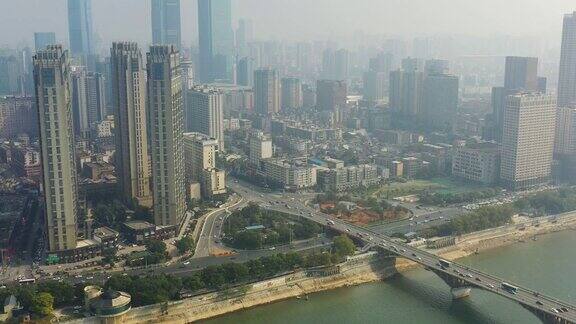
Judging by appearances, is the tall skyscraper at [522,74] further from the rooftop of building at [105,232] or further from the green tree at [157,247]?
the rooftop of building at [105,232]

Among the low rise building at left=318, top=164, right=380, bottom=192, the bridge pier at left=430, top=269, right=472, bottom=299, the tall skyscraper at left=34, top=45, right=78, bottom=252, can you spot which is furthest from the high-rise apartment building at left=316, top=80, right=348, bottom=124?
the bridge pier at left=430, top=269, right=472, bottom=299

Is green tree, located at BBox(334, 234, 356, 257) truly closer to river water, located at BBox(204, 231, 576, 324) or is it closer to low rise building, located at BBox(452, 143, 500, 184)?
river water, located at BBox(204, 231, 576, 324)

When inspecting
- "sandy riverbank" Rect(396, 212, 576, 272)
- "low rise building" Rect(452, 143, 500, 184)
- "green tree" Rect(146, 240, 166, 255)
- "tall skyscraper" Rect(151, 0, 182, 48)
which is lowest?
"sandy riverbank" Rect(396, 212, 576, 272)

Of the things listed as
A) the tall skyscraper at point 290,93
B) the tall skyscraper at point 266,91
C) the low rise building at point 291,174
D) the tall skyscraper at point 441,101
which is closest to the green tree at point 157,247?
the low rise building at point 291,174

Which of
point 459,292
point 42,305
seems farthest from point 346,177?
point 42,305

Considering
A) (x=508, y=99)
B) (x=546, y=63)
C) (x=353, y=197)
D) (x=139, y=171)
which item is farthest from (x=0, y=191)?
(x=546, y=63)

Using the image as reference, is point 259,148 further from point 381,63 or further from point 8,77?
point 381,63

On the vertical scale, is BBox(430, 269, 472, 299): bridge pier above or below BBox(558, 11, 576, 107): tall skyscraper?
below
